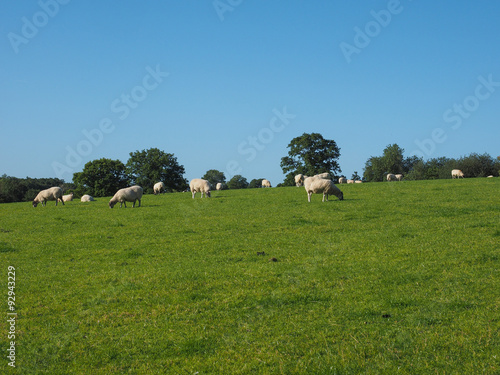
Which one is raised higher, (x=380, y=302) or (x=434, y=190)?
(x=434, y=190)

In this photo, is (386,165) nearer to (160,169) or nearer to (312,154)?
(312,154)

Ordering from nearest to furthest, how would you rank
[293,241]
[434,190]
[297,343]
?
1. [297,343]
2. [293,241]
3. [434,190]

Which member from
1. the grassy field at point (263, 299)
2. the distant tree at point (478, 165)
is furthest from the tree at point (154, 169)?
the grassy field at point (263, 299)

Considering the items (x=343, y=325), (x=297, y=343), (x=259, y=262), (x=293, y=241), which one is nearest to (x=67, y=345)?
(x=297, y=343)

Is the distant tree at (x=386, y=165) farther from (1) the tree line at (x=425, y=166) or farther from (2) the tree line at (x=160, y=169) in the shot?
(2) the tree line at (x=160, y=169)

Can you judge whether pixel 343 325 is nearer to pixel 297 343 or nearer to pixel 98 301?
pixel 297 343

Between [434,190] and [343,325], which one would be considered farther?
[434,190]

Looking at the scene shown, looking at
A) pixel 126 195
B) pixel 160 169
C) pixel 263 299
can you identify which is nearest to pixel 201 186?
pixel 126 195

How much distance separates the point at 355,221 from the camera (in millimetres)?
22109

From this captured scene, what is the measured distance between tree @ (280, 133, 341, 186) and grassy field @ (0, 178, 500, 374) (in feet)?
237

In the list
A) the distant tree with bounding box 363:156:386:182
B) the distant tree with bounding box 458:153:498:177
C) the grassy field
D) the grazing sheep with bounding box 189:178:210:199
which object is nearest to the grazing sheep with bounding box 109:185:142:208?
the grazing sheep with bounding box 189:178:210:199

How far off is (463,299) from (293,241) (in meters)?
8.55

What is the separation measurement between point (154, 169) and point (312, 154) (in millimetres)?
36653

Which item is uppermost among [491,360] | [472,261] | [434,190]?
[434,190]
